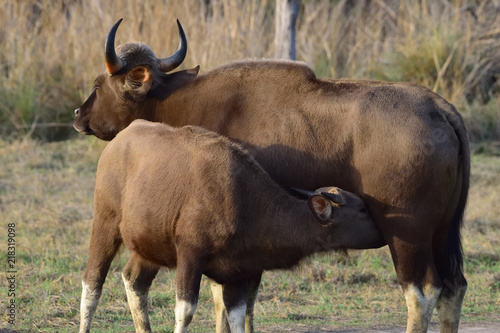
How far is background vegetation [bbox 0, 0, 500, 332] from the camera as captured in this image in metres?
7.68

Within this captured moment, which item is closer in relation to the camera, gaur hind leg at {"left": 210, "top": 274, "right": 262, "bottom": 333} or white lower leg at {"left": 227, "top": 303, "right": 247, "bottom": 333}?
white lower leg at {"left": 227, "top": 303, "right": 247, "bottom": 333}

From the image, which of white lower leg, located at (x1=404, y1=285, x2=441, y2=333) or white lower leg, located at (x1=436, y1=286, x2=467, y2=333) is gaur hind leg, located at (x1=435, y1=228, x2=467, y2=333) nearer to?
white lower leg, located at (x1=436, y1=286, x2=467, y2=333)

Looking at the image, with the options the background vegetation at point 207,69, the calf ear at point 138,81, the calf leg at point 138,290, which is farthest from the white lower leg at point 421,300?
the calf ear at point 138,81

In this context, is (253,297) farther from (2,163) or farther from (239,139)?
(2,163)

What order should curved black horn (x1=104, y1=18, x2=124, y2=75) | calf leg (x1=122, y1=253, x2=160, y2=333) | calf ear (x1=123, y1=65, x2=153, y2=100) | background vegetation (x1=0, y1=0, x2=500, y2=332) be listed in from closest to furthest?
calf leg (x1=122, y1=253, x2=160, y2=333) → curved black horn (x1=104, y1=18, x2=124, y2=75) → calf ear (x1=123, y1=65, x2=153, y2=100) → background vegetation (x1=0, y1=0, x2=500, y2=332)

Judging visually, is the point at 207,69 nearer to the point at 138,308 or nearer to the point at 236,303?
the point at 138,308

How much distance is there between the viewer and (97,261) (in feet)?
20.1

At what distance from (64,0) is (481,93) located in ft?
24.6

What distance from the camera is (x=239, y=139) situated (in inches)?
245

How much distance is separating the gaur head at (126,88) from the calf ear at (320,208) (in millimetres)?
1765

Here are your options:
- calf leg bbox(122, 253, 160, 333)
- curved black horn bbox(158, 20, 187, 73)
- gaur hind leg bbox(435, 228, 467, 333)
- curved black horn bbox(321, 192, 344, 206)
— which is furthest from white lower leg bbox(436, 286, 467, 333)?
curved black horn bbox(158, 20, 187, 73)

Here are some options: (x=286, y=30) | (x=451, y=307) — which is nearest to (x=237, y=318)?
(x=451, y=307)

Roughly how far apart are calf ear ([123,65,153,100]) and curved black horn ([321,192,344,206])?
197 centimetres

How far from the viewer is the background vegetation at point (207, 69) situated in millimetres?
7676
